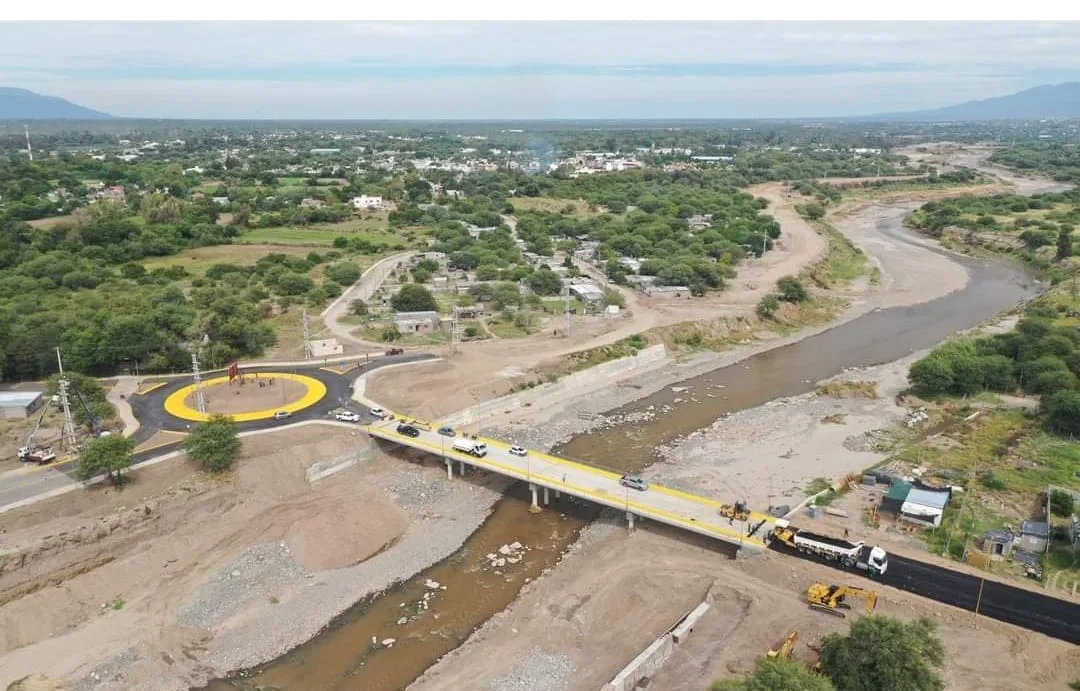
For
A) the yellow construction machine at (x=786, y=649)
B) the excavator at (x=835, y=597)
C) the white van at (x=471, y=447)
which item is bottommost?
the yellow construction machine at (x=786, y=649)

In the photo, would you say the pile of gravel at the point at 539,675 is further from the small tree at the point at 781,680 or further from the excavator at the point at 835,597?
the excavator at the point at 835,597

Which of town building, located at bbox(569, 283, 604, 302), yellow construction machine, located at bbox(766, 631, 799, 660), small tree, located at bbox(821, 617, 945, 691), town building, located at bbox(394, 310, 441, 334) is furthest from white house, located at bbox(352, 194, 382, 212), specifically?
small tree, located at bbox(821, 617, 945, 691)

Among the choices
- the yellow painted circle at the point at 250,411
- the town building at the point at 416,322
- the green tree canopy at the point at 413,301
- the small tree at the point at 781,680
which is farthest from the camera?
the green tree canopy at the point at 413,301

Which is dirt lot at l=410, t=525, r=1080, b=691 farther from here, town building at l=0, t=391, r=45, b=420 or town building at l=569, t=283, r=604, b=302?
town building at l=569, t=283, r=604, b=302

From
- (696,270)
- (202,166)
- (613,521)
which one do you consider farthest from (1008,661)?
(202,166)

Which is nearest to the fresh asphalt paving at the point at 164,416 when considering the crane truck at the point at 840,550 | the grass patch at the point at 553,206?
the crane truck at the point at 840,550

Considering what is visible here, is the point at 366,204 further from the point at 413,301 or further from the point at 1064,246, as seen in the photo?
the point at 1064,246
